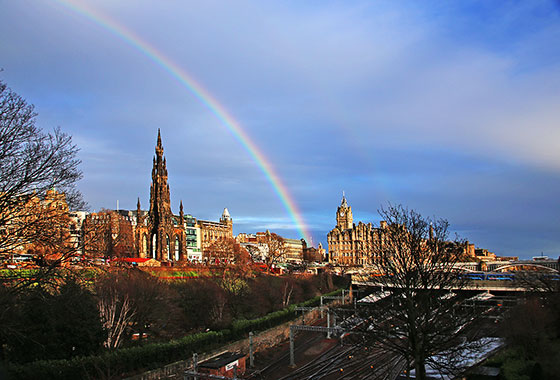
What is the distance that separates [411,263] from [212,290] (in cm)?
2741

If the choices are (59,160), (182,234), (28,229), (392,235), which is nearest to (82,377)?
(28,229)

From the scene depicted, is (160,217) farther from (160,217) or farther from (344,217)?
(344,217)

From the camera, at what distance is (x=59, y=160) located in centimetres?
1689

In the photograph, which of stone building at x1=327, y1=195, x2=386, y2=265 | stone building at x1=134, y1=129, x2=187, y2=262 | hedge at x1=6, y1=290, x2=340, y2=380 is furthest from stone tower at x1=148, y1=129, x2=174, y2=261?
stone building at x1=327, y1=195, x2=386, y2=265

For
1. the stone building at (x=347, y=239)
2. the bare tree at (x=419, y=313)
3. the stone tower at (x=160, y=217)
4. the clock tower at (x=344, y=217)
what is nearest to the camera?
the bare tree at (x=419, y=313)

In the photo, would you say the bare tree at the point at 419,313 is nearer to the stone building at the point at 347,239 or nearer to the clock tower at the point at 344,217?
the stone building at the point at 347,239

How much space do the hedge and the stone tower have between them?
4525cm

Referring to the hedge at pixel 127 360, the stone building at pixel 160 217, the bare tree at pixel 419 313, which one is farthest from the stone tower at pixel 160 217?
the bare tree at pixel 419 313

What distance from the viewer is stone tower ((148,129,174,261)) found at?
82438 mm

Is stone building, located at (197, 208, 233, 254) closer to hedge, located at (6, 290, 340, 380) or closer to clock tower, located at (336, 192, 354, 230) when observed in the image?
clock tower, located at (336, 192, 354, 230)

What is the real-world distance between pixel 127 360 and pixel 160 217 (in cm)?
5916

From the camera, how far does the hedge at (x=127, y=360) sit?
22.3 m

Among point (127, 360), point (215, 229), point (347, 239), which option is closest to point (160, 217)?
point (127, 360)

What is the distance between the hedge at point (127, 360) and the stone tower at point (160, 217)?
45254mm
